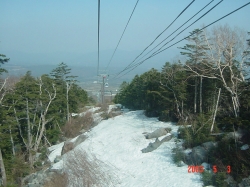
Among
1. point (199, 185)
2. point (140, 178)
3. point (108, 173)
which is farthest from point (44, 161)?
point (199, 185)

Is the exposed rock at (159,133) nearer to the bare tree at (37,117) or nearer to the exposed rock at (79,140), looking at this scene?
the exposed rock at (79,140)

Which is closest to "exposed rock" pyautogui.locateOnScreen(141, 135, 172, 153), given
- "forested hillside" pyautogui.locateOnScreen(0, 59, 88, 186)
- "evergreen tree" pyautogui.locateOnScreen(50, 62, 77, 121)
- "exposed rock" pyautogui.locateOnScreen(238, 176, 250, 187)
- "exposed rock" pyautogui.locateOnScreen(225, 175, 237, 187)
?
"exposed rock" pyautogui.locateOnScreen(225, 175, 237, 187)

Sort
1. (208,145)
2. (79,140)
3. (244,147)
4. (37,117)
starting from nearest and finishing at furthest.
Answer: (244,147) < (208,145) < (79,140) < (37,117)

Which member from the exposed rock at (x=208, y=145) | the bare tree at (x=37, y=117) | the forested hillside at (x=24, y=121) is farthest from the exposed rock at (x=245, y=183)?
the bare tree at (x=37, y=117)

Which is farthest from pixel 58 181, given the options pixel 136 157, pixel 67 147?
pixel 67 147

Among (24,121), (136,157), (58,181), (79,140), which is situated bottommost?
(58,181)
